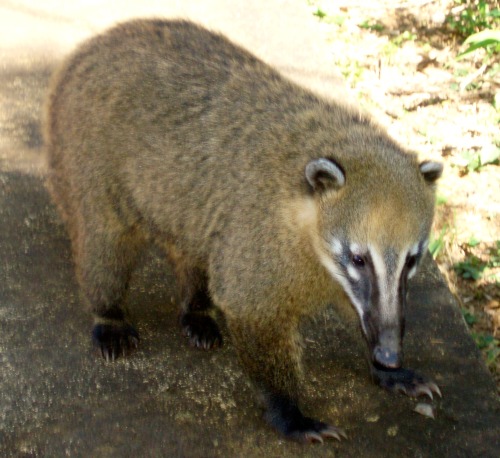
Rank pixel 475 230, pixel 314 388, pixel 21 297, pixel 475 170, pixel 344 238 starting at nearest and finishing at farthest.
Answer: pixel 344 238 → pixel 314 388 → pixel 21 297 → pixel 475 230 → pixel 475 170

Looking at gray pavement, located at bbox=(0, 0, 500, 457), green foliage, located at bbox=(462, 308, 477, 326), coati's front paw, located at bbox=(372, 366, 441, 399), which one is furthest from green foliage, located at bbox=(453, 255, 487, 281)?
coati's front paw, located at bbox=(372, 366, 441, 399)

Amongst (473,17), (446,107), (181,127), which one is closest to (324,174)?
(181,127)

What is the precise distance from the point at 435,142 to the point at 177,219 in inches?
109

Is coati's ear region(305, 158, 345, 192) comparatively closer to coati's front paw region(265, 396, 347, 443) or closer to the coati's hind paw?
coati's front paw region(265, 396, 347, 443)

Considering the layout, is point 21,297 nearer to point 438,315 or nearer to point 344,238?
point 344,238

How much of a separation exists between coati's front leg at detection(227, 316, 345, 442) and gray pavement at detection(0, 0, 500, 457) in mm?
76

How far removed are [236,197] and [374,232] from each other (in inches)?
31.0

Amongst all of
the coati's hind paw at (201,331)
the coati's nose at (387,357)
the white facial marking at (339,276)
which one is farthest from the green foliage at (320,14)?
the coati's nose at (387,357)

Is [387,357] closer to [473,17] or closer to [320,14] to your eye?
[320,14]

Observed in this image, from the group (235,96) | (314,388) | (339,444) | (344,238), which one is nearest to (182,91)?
(235,96)

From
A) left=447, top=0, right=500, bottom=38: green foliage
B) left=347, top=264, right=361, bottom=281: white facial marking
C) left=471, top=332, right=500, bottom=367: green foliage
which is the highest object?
left=447, top=0, right=500, bottom=38: green foliage

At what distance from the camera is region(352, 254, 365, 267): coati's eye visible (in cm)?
304

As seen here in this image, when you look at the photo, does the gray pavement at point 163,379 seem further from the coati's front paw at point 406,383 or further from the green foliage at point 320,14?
the green foliage at point 320,14

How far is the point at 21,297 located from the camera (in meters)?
4.07
